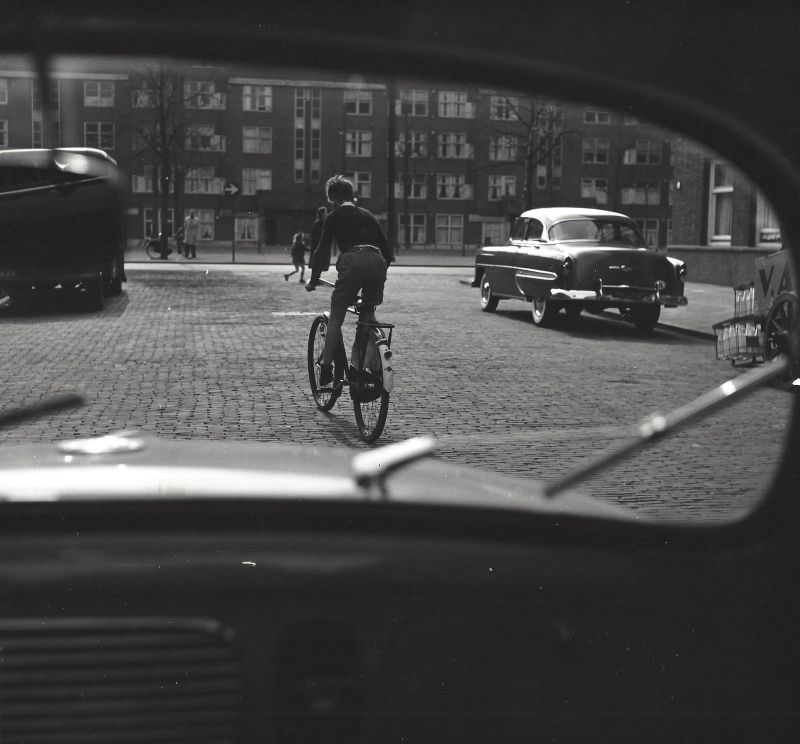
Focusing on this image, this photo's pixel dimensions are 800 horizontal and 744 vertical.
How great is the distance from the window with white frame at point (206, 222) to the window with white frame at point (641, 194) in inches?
18.9

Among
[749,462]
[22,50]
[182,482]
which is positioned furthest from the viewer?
[749,462]

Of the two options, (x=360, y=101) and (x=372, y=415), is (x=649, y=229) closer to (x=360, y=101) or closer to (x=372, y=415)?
(x=360, y=101)

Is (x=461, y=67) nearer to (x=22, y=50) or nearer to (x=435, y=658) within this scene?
(x=22, y=50)

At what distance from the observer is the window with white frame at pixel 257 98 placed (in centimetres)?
115

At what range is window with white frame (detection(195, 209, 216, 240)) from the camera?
1411mm

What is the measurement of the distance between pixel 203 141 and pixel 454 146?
37 cm

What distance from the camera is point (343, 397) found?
4.48 m

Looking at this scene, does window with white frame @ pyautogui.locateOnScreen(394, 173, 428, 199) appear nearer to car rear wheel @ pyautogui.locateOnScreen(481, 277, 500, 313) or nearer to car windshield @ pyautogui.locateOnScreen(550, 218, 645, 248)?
car windshield @ pyautogui.locateOnScreen(550, 218, 645, 248)

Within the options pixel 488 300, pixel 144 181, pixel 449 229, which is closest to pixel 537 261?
pixel 449 229

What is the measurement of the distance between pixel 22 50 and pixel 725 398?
0.77 metres

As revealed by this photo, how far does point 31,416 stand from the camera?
126cm

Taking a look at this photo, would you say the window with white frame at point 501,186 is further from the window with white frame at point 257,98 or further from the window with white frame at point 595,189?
the window with white frame at point 257,98

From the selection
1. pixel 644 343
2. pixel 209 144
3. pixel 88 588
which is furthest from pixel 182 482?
pixel 644 343

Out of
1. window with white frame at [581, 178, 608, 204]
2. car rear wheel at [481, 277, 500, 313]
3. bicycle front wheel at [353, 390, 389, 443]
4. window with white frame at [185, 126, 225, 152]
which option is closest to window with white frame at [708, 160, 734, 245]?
window with white frame at [581, 178, 608, 204]
